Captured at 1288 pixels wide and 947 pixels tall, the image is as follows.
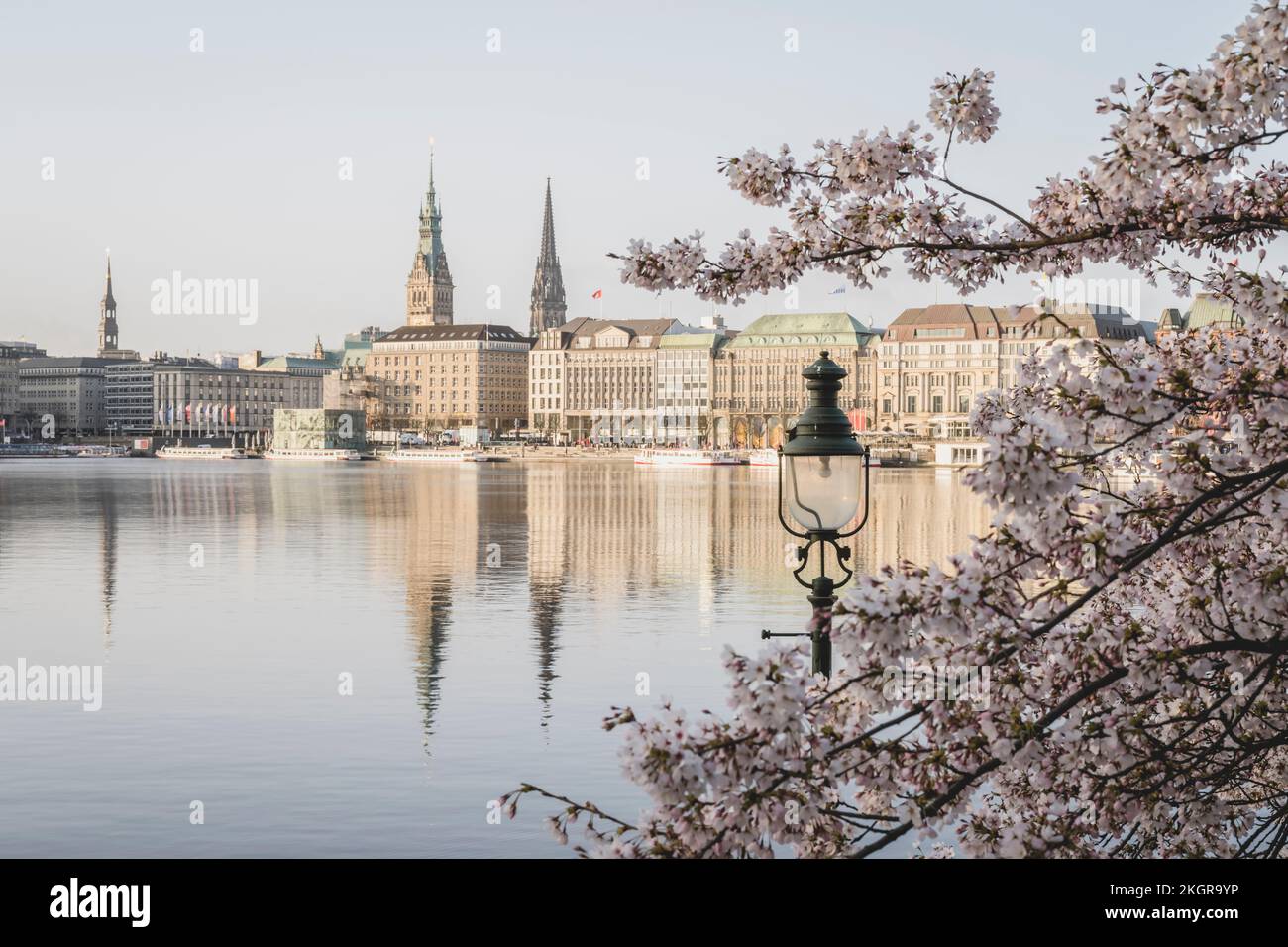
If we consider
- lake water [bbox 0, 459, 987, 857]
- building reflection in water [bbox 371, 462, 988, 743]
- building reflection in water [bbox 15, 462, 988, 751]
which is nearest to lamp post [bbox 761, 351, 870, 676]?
building reflection in water [bbox 371, 462, 988, 743]

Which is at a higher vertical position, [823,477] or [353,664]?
[823,477]

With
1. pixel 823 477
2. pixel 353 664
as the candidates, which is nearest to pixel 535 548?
pixel 353 664

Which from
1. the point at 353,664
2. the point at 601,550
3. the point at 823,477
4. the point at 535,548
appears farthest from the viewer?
the point at 535,548

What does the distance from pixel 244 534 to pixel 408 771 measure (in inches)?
1840

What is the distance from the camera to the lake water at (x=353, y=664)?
1836cm

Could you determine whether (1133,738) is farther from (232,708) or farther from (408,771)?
(232,708)

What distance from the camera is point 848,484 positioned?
418 inches

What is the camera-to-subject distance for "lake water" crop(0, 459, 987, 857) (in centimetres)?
1836

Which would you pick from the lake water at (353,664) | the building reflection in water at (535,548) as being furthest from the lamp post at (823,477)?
the lake water at (353,664)

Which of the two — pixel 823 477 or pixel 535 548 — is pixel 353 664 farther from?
pixel 535 548

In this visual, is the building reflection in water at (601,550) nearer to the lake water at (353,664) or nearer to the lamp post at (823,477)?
the lake water at (353,664)

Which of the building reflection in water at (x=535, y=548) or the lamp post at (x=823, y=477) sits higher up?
the lamp post at (x=823, y=477)

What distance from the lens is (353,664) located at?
2948 centimetres

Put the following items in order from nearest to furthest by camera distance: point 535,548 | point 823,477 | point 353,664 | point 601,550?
point 823,477, point 353,664, point 601,550, point 535,548
